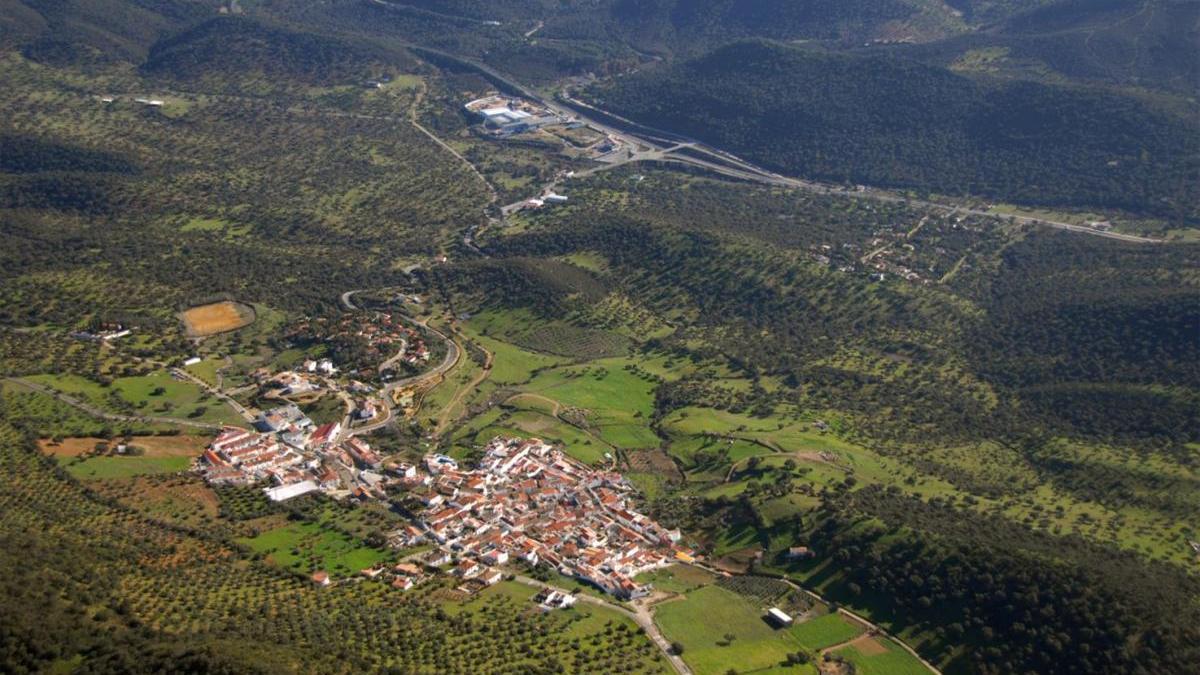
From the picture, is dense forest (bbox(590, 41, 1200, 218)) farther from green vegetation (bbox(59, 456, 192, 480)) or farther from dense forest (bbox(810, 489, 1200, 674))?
green vegetation (bbox(59, 456, 192, 480))

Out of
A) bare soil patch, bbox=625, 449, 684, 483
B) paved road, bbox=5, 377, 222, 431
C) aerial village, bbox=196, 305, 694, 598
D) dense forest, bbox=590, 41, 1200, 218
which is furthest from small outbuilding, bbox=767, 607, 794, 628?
dense forest, bbox=590, 41, 1200, 218

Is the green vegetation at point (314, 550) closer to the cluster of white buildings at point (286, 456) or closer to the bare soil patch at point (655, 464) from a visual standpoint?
the cluster of white buildings at point (286, 456)

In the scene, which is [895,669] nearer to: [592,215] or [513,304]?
[513,304]

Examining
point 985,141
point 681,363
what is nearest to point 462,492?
point 681,363

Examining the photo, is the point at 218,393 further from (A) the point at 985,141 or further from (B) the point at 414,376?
(A) the point at 985,141

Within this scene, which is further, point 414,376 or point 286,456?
point 414,376

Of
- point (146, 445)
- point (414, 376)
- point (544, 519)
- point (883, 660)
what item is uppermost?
point (883, 660)
